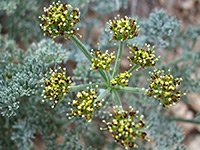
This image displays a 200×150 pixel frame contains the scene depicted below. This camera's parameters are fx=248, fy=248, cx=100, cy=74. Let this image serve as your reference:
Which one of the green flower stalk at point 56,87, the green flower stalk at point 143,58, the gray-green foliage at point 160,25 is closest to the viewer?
the green flower stalk at point 56,87

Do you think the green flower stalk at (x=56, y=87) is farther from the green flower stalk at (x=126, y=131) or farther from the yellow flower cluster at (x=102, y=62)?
the green flower stalk at (x=126, y=131)

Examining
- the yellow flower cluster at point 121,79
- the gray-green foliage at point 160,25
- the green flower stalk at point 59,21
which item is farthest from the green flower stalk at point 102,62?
the gray-green foliage at point 160,25

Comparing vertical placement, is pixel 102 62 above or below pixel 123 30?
below

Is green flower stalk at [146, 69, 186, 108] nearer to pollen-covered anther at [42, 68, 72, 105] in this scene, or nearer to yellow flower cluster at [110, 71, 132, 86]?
yellow flower cluster at [110, 71, 132, 86]

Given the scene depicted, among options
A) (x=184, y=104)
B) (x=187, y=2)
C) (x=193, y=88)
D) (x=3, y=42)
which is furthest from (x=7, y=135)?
(x=187, y=2)

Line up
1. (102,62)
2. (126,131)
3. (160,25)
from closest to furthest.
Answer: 1. (126,131)
2. (102,62)
3. (160,25)

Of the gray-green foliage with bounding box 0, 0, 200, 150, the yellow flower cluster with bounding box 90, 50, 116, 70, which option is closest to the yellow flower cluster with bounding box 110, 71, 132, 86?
the yellow flower cluster with bounding box 90, 50, 116, 70

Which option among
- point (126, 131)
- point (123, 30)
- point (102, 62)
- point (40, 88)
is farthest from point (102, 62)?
point (40, 88)

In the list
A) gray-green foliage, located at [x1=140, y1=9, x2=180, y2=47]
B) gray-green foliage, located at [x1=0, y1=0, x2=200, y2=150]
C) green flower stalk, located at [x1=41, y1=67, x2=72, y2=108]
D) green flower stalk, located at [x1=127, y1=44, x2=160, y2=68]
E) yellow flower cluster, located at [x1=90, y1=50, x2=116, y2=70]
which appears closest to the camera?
green flower stalk, located at [x1=41, y1=67, x2=72, y2=108]

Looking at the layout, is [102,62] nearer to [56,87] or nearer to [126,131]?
[56,87]

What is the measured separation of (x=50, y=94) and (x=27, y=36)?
2.71 meters

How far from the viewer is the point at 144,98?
4340 mm

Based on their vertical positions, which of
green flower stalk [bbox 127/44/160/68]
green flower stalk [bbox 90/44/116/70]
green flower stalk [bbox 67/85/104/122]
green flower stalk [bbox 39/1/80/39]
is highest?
green flower stalk [bbox 39/1/80/39]

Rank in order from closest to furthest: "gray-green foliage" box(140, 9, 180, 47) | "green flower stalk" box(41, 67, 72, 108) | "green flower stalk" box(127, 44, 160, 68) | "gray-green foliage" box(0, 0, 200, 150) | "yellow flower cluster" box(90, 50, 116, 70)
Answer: "green flower stalk" box(41, 67, 72, 108) → "yellow flower cluster" box(90, 50, 116, 70) → "green flower stalk" box(127, 44, 160, 68) → "gray-green foliage" box(0, 0, 200, 150) → "gray-green foliage" box(140, 9, 180, 47)
